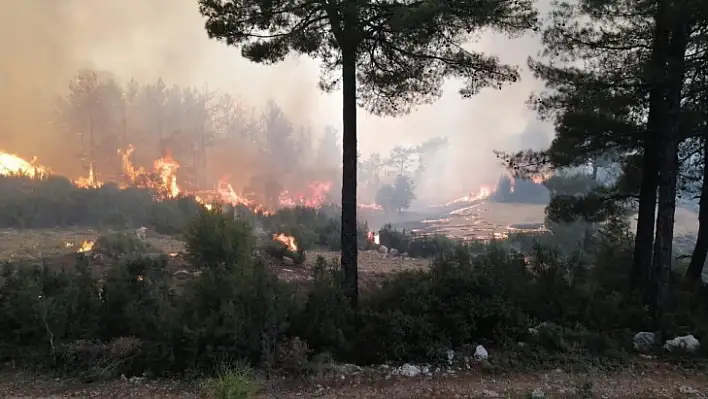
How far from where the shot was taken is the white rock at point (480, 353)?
597 centimetres

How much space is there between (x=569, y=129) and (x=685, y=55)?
6.47ft

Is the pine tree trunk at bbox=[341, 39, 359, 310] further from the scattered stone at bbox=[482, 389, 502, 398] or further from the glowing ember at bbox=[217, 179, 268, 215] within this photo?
the glowing ember at bbox=[217, 179, 268, 215]

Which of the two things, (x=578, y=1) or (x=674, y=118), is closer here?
(x=674, y=118)

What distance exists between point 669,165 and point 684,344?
2.55 meters

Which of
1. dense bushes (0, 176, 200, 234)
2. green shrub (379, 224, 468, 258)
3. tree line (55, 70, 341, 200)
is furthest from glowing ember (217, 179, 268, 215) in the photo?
green shrub (379, 224, 468, 258)

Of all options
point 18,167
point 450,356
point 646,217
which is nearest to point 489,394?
point 450,356

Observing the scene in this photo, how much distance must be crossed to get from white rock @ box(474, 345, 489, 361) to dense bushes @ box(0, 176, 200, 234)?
19703mm

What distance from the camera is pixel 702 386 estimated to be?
17.1ft

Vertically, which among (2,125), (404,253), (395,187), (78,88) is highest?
(78,88)

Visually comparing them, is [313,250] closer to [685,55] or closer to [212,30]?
[212,30]

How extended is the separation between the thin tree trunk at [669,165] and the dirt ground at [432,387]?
6.64ft

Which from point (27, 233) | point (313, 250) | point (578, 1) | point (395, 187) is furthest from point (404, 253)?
point (395, 187)

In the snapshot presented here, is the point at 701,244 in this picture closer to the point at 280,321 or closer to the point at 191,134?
the point at 280,321

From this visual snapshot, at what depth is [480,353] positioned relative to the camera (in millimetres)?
6008
